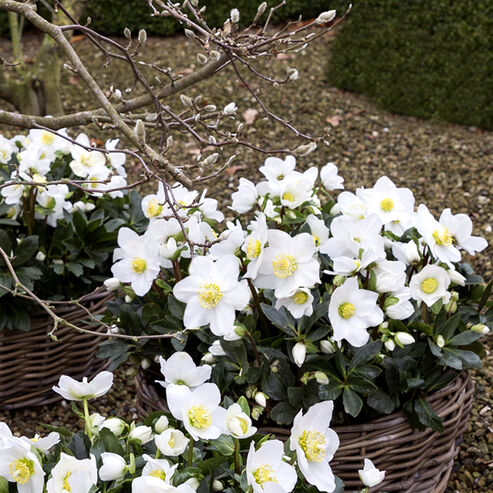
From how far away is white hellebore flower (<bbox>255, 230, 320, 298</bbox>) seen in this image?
53.4 inches

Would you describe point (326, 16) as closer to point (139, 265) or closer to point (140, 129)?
point (140, 129)

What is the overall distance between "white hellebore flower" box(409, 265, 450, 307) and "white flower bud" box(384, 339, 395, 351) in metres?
0.10

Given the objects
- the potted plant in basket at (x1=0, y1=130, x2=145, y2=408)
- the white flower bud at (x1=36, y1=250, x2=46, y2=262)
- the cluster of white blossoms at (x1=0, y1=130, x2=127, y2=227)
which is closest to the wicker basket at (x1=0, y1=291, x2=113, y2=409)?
the potted plant in basket at (x1=0, y1=130, x2=145, y2=408)

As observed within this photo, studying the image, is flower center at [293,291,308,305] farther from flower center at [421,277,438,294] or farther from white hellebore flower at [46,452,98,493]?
white hellebore flower at [46,452,98,493]

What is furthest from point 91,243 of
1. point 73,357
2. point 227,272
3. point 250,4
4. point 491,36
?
point 250,4

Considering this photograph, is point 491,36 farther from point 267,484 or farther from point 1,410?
point 267,484

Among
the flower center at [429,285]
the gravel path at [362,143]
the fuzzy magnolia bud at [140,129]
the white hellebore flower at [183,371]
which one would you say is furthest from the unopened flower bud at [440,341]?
the gravel path at [362,143]

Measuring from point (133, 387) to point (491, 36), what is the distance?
2.59m

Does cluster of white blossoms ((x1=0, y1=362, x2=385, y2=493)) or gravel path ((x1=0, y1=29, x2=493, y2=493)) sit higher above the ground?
cluster of white blossoms ((x1=0, y1=362, x2=385, y2=493))

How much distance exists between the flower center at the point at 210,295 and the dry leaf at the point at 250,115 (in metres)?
2.55

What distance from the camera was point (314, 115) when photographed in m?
3.81

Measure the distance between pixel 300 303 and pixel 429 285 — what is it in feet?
0.98

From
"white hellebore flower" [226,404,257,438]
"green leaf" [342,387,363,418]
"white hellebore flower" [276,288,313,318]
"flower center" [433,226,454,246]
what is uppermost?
"flower center" [433,226,454,246]

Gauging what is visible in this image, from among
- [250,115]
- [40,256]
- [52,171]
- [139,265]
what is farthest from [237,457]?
[250,115]
